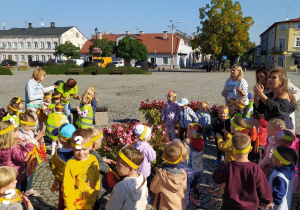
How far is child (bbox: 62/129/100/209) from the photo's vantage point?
9.87 feet

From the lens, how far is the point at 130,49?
48875mm

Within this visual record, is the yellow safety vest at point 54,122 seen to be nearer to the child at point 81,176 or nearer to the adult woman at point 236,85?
the child at point 81,176

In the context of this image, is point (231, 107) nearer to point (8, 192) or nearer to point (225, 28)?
point (8, 192)

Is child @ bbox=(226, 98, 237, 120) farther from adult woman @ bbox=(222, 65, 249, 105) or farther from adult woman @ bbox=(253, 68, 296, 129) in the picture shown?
adult woman @ bbox=(253, 68, 296, 129)

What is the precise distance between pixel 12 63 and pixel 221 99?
57.7m

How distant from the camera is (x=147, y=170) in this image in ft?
13.3

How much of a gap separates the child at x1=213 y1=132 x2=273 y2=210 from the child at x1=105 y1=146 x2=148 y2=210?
0.96 meters

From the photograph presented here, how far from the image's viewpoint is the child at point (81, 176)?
301cm

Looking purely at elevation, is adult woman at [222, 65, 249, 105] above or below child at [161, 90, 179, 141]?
above

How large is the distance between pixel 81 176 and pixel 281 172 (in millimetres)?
2495

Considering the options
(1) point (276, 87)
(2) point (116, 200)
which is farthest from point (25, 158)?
(1) point (276, 87)

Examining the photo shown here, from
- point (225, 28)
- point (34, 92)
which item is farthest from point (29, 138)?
point (225, 28)

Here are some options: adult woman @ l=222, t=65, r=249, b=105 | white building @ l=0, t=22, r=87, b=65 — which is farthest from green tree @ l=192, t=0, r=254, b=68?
white building @ l=0, t=22, r=87, b=65

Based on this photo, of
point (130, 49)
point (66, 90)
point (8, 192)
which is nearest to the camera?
point (8, 192)
